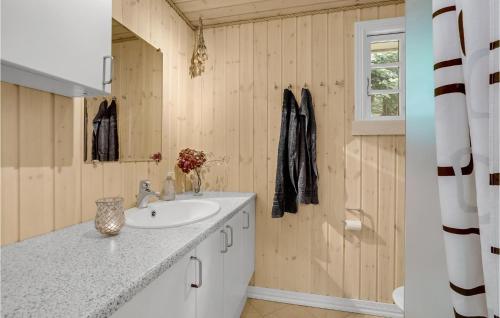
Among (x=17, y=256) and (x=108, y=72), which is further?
(x=108, y=72)

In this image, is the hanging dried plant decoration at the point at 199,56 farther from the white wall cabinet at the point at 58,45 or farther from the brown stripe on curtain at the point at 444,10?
the brown stripe on curtain at the point at 444,10

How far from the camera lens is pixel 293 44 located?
2.20 metres

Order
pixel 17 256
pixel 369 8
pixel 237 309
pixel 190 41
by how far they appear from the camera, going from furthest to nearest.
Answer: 1. pixel 190 41
2. pixel 369 8
3. pixel 237 309
4. pixel 17 256

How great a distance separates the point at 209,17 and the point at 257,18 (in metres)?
0.40

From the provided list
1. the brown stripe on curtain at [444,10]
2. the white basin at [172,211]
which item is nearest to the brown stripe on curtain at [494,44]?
the brown stripe on curtain at [444,10]

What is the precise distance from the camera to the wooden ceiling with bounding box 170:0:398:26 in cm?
204

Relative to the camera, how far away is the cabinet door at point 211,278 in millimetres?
1161

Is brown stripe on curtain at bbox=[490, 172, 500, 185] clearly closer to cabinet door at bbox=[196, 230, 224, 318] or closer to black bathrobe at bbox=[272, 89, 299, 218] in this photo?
cabinet door at bbox=[196, 230, 224, 318]

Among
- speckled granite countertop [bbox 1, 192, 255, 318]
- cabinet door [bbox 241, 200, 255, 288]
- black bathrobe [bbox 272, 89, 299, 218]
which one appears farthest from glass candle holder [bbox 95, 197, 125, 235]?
black bathrobe [bbox 272, 89, 299, 218]

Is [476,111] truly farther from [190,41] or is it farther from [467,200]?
[190,41]

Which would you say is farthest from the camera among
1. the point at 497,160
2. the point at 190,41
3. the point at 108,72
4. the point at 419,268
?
the point at 190,41

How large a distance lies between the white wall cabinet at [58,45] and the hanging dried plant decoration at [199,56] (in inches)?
50.0

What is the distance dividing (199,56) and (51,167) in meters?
1.55

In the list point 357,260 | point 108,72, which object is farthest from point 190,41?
point 357,260
